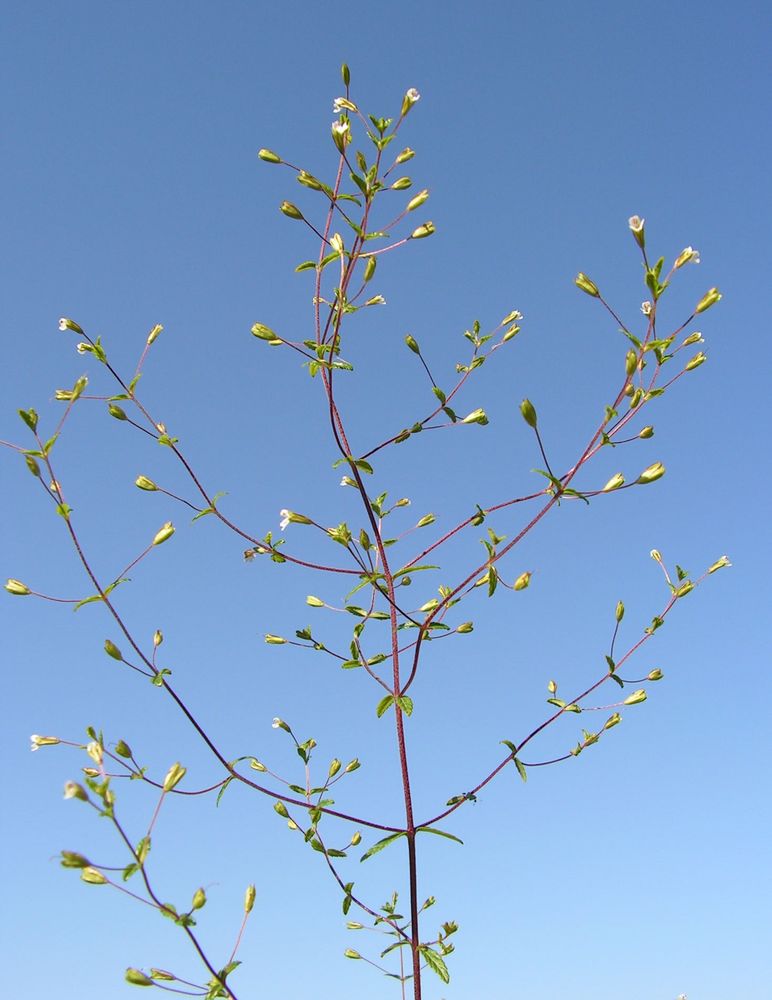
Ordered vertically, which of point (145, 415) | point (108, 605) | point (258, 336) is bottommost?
point (108, 605)

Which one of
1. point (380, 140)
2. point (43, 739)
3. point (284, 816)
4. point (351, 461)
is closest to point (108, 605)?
point (43, 739)

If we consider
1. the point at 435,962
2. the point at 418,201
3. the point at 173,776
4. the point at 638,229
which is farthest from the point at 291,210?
the point at 435,962

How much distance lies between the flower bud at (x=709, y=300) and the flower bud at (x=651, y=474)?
0.57m

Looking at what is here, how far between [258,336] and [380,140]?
810 mm

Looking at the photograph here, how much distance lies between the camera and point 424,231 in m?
2.90

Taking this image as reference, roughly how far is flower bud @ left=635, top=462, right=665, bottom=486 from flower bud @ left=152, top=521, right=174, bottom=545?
5.20ft

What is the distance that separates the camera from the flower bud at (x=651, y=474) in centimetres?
266

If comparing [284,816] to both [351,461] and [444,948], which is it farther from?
[351,461]

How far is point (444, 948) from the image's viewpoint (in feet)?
9.14

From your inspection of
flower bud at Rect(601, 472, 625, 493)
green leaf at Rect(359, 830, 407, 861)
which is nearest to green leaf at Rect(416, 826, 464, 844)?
green leaf at Rect(359, 830, 407, 861)

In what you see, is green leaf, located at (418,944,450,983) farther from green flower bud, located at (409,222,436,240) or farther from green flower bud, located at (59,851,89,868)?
green flower bud, located at (409,222,436,240)

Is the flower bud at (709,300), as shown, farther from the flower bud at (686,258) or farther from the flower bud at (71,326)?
the flower bud at (71,326)

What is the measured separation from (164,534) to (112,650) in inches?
16.9

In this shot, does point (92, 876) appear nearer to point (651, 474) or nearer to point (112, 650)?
point (112, 650)
